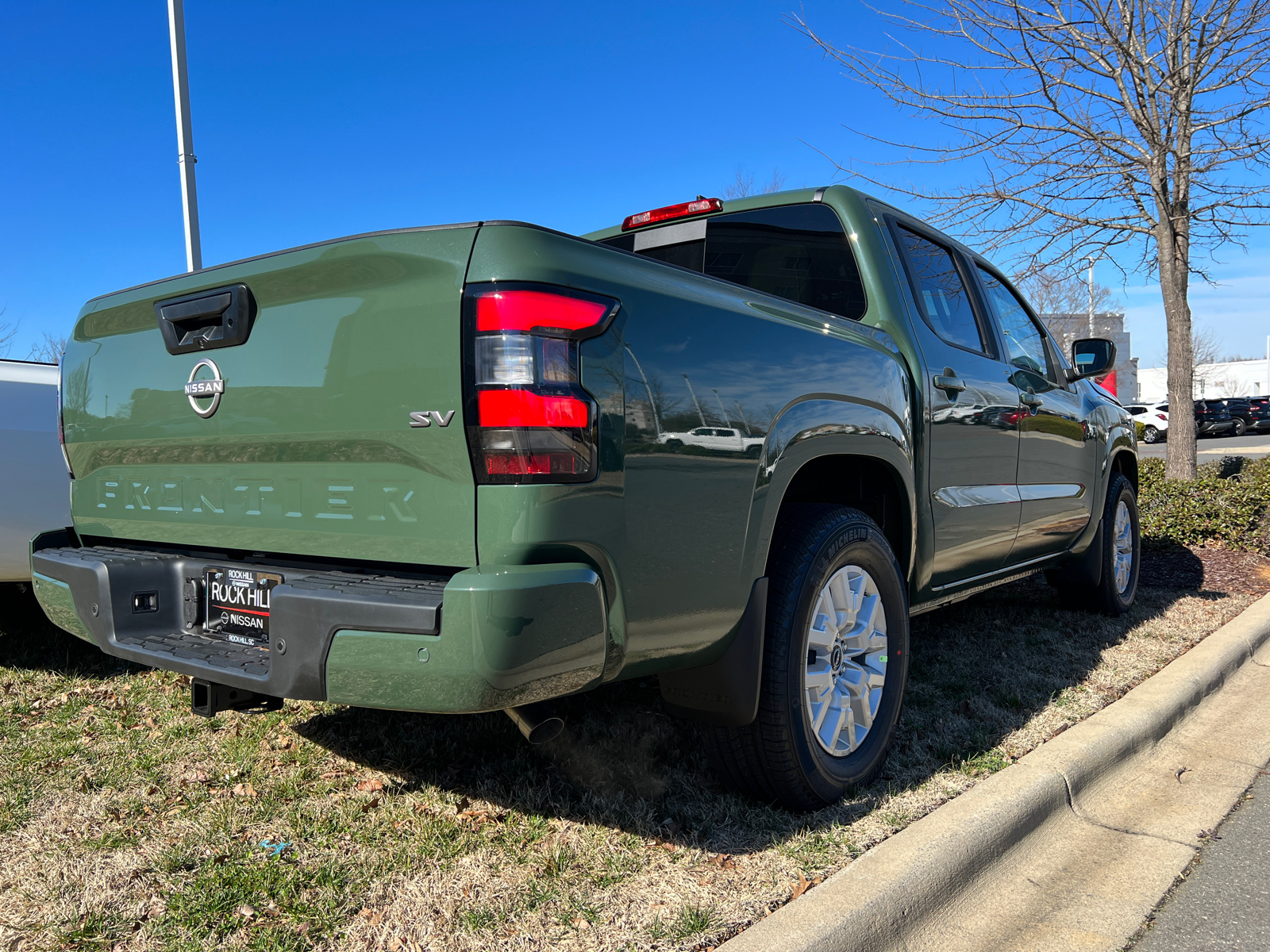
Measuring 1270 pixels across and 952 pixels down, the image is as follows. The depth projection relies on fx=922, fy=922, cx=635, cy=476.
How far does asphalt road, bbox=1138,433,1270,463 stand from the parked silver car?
79.7 ft

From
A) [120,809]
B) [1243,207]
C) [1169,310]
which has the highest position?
[1243,207]

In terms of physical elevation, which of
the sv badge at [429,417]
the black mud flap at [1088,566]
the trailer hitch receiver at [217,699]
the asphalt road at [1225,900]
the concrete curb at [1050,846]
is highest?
the sv badge at [429,417]

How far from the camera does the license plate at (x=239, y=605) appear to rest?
2336 mm

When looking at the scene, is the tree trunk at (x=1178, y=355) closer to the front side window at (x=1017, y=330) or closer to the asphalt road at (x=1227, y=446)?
the front side window at (x=1017, y=330)

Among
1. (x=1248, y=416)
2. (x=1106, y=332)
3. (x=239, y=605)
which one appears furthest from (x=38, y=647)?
(x=1106, y=332)

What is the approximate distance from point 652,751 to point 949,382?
183 cm

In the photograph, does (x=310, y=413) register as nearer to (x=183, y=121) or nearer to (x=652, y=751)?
(x=652, y=751)

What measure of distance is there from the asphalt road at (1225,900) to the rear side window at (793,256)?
2.11 m

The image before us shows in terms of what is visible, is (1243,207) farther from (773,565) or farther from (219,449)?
(219,449)

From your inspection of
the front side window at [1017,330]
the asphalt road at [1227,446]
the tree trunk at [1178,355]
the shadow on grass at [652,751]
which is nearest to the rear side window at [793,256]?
the front side window at [1017,330]

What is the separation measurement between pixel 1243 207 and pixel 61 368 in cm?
937

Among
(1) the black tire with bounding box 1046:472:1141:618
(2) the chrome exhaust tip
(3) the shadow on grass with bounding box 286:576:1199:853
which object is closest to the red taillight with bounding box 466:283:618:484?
(2) the chrome exhaust tip

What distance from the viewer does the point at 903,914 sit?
227 centimetres

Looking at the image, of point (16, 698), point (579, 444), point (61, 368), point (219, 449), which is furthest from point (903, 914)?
point (16, 698)
